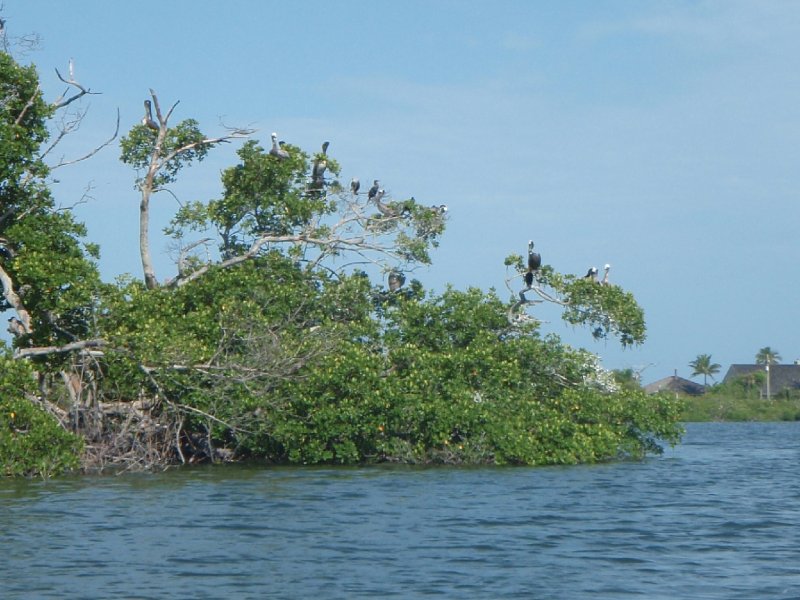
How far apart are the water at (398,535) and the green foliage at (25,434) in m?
0.38

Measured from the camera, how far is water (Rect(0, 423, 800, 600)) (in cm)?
994

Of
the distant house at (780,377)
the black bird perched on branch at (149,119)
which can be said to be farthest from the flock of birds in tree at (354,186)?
the distant house at (780,377)

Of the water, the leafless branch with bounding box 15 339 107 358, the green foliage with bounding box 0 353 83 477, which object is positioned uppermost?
the leafless branch with bounding box 15 339 107 358

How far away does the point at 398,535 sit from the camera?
41.5 feet

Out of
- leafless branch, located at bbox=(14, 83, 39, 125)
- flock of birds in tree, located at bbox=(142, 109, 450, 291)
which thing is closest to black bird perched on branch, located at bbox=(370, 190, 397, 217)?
flock of birds in tree, located at bbox=(142, 109, 450, 291)

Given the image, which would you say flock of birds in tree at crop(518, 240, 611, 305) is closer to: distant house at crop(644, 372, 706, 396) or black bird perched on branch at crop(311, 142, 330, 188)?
black bird perched on branch at crop(311, 142, 330, 188)

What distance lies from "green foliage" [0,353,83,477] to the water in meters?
0.38

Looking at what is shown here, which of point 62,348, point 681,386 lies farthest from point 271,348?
point 681,386

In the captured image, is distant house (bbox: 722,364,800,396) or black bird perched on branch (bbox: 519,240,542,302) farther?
distant house (bbox: 722,364,800,396)

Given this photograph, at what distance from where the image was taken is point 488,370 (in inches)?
808

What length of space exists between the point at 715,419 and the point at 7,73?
50085 mm

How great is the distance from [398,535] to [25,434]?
23.3ft

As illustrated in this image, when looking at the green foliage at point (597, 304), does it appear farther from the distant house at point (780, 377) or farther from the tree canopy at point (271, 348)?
the distant house at point (780, 377)

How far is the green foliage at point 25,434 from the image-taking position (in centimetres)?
1669
